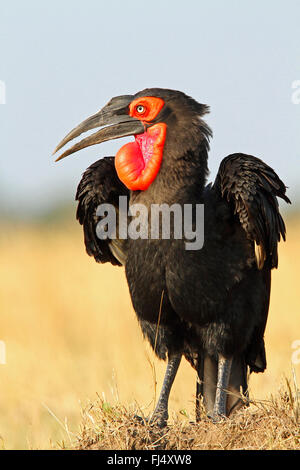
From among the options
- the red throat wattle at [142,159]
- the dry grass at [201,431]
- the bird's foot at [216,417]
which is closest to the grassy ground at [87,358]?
the dry grass at [201,431]

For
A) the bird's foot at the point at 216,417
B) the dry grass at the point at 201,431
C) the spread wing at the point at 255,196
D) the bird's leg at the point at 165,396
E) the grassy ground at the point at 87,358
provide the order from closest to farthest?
the dry grass at the point at 201,431 < the grassy ground at the point at 87,358 < the bird's foot at the point at 216,417 < the spread wing at the point at 255,196 < the bird's leg at the point at 165,396

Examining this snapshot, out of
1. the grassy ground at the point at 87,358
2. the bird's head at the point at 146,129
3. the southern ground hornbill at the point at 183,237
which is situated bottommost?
the grassy ground at the point at 87,358

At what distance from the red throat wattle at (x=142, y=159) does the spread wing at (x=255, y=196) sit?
0.46 metres

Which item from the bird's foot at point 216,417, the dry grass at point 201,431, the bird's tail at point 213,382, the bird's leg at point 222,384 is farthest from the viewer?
the bird's tail at point 213,382

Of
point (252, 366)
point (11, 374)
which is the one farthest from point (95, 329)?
point (252, 366)

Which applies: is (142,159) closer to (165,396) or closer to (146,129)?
(146,129)

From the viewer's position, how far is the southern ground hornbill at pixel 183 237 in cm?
588

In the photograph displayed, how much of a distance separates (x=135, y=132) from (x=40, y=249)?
9.33 metres

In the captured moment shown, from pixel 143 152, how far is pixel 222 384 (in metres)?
1.72

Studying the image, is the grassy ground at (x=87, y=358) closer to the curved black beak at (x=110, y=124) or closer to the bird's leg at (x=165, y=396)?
the bird's leg at (x=165, y=396)

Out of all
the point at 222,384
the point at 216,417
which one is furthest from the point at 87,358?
the point at 216,417

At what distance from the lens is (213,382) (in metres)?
6.44

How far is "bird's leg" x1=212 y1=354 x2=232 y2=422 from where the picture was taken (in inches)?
242

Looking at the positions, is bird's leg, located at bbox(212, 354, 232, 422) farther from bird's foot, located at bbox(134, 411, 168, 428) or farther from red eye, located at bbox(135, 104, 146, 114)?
red eye, located at bbox(135, 104, 146, 114)
